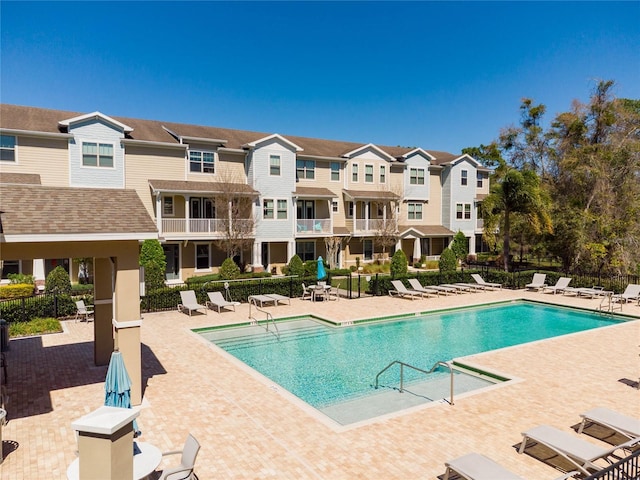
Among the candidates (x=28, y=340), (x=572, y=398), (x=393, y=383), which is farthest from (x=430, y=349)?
(x=28, y=340)

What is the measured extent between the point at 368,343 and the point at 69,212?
447 inches

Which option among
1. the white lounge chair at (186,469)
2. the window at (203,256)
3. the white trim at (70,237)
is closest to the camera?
the white lounge chair at (186,469)

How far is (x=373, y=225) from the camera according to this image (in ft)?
129

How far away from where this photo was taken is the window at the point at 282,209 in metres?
34.5

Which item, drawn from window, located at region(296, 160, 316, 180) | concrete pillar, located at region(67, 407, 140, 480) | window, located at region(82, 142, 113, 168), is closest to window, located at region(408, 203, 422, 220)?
window, located at region(296, 160, 316, 180)

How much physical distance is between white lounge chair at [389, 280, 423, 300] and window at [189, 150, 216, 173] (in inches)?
625

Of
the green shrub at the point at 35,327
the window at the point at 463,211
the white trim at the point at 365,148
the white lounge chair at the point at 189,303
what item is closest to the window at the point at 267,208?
the white trim at the point at 365,148

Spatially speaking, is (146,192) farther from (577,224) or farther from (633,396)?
(577,224)

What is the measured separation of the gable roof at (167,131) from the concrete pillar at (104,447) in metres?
26.7

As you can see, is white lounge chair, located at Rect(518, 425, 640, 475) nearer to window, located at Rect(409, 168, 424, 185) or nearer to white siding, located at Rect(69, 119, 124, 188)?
white siding, located at Rect(69, 119, 124, 188)

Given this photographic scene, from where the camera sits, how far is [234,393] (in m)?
11.1

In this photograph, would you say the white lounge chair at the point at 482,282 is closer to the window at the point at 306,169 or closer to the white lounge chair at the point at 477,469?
the window at the point at 306,169

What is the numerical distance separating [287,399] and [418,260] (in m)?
32.1

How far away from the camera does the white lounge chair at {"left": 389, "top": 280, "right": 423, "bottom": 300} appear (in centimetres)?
2600
